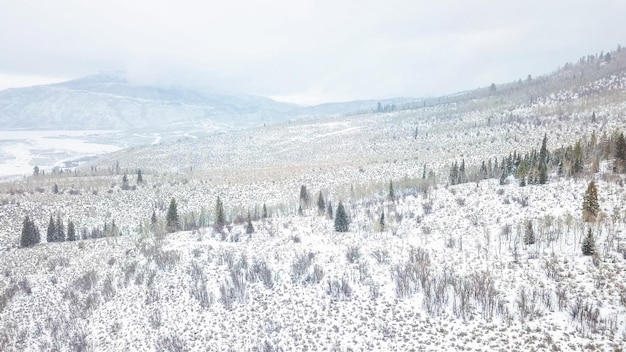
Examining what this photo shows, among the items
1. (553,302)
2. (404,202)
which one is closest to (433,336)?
(553,302)

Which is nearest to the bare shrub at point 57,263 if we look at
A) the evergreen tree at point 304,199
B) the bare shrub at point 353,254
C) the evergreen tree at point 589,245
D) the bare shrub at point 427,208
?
the bare shrub at point 353,254

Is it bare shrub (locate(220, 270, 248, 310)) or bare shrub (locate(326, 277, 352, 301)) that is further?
bare shrub (locate(220, 270, 248, 310))

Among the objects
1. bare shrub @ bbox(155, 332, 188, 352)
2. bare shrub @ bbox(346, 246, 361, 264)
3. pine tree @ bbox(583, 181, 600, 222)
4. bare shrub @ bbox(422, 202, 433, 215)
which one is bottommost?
bare shrub @ bbox(155, 332, 188, 352)

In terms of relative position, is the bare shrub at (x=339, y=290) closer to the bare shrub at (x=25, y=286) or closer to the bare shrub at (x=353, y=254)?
the bare shrub at (x=353, y=254)

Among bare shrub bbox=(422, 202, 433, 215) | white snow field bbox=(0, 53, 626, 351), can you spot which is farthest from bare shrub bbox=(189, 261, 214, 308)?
bare shrub bbox=(422, 202, 433, 215)

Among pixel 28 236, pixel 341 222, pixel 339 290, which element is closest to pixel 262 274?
pixel 339 290

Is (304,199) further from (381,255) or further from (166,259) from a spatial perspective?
(381,255)

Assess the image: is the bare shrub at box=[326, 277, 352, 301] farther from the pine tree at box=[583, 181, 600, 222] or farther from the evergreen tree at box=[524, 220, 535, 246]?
the pine tree at box=[583, 181, 600, 222]

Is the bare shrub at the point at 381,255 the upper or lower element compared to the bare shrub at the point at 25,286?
upper
